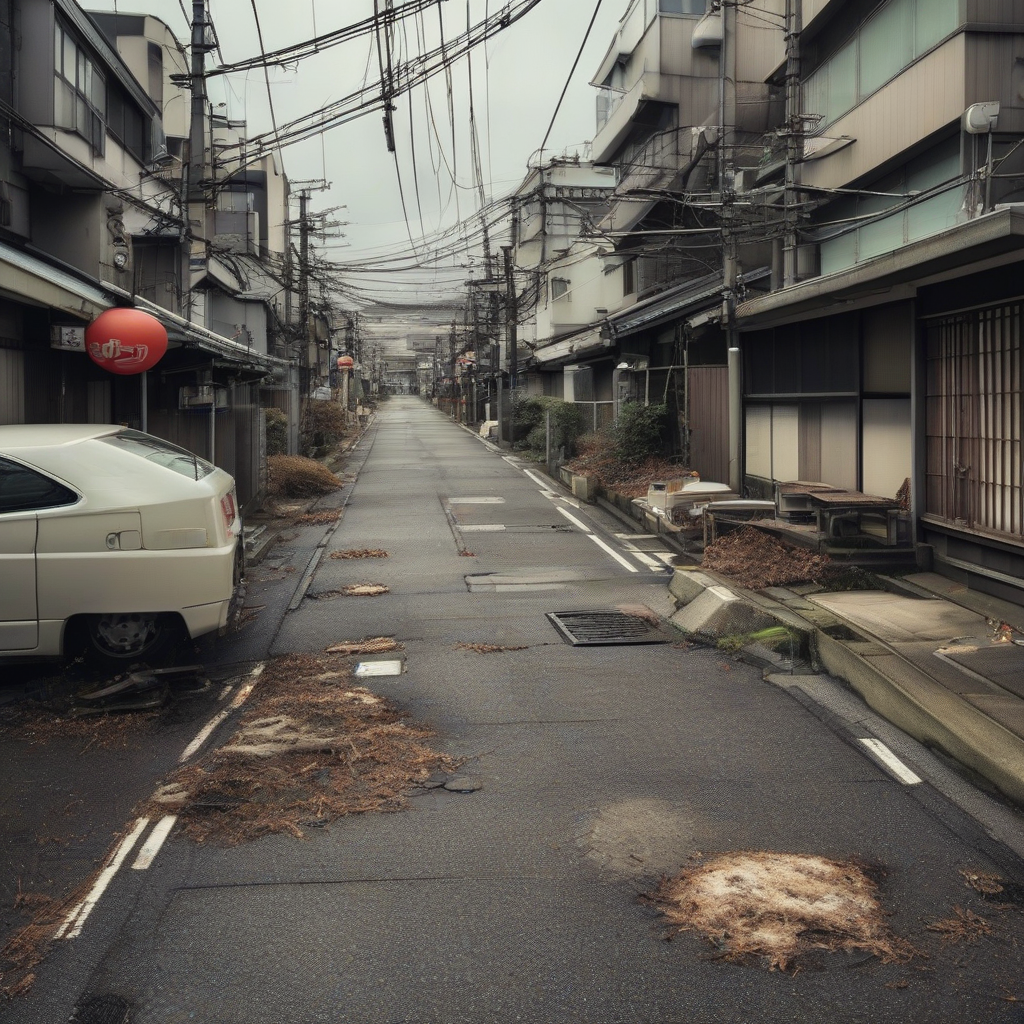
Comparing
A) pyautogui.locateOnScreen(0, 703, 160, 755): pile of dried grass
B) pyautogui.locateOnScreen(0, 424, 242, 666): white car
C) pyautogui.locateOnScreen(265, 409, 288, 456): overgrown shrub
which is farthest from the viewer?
pyautogui.locateOnScreen(265, 409, 288, 456): overgrown shrub

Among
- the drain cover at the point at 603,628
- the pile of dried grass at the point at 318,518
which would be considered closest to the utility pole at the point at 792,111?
the drain cover at the point at 603,628

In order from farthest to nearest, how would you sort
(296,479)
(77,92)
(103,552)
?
1. (296,479)
2. (77,92)
3. (103,552)

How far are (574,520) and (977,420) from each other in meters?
10.7

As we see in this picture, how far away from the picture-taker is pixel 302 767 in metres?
6.74

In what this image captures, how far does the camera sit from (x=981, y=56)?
1535 cm

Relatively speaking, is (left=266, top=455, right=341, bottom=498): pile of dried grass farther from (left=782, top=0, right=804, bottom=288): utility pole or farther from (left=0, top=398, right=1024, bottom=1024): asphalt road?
(left=0, top=398, right=1024, bottom=1024): asphalt road

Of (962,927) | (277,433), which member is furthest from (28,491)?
(277,433)

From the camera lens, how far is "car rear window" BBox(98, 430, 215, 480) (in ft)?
30.0

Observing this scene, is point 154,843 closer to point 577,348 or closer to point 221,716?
point 221,716

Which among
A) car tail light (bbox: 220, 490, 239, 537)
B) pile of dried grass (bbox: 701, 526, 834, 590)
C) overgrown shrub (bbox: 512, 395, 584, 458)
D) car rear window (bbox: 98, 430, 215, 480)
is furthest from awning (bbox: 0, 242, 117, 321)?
overgrown shrub (bbox: 512, 395, 584, 458)

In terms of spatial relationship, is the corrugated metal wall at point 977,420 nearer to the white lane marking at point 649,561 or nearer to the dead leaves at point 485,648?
the white lane marking at point 649,561

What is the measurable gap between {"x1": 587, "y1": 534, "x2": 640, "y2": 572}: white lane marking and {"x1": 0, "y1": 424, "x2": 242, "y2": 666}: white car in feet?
24.8

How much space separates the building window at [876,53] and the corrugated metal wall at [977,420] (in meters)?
6.63

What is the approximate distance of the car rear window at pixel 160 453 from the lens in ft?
30.0
